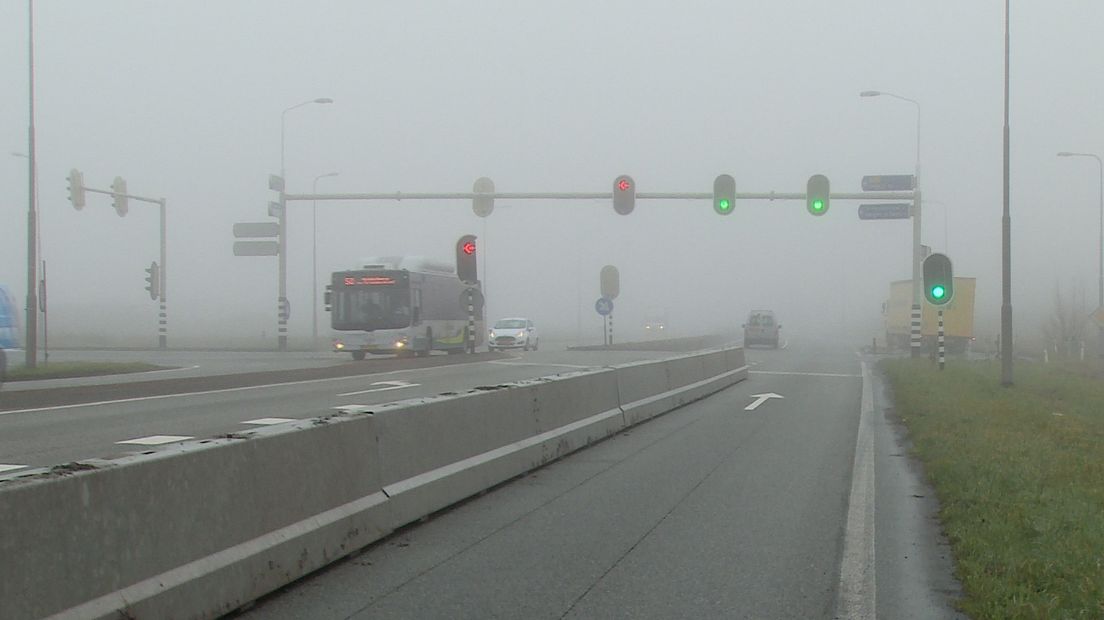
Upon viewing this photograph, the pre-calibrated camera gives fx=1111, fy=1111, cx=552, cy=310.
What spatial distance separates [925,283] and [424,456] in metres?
20.6

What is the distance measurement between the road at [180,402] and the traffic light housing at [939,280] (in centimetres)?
941

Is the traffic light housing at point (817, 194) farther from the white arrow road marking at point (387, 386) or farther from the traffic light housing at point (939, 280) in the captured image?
the white arrow road marking at point (387, 386)

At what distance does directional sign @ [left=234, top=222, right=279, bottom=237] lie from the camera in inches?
1612

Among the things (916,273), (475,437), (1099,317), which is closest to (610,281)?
(916,273)

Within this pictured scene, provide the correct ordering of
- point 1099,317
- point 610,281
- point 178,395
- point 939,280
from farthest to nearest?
point 610,281 < point 1099,317 < point 939,280 < point 178,395

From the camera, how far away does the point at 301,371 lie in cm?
2450

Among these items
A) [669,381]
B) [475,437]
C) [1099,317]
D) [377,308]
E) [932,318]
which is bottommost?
[669,381]

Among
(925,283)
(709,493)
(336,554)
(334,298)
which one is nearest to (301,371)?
(334,298)

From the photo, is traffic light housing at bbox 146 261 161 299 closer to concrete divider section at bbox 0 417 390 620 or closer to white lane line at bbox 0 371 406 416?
white lane line at bbox 0 371 406 416

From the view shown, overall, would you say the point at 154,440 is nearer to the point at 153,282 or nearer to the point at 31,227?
the point at 31,227

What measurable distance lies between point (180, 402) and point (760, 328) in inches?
1733

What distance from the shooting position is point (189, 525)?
528cm

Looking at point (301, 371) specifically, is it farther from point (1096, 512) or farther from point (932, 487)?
point (1096, 512)

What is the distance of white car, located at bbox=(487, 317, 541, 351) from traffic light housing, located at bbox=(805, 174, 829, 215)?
74.1 ft
